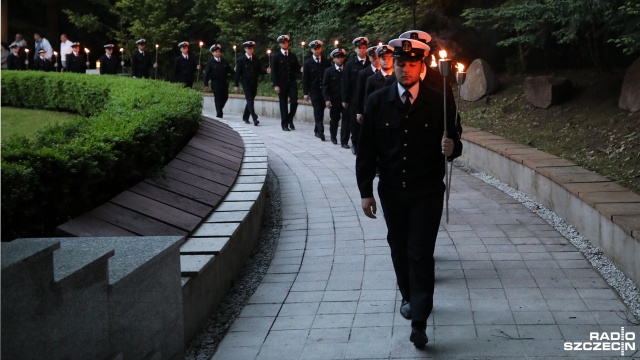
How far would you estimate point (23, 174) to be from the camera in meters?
6.18

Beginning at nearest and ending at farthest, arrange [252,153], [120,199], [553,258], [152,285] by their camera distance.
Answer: [152,285] < [120,199] < [553,258] < [252,153]

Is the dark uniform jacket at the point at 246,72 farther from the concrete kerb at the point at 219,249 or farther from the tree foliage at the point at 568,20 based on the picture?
the concrete kerb at the point at 219,249

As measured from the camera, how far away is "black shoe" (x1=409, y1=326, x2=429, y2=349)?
621 centimetres

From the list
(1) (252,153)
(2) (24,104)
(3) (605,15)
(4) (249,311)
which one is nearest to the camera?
(4) (249,311)

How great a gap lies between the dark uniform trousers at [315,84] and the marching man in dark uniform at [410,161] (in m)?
13.2

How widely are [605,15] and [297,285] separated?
21.0ft

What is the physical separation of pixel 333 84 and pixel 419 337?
1303 centimetres

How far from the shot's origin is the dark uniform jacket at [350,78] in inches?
666

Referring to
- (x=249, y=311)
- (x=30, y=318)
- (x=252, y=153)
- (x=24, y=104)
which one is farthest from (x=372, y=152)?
(x=24, y=104)

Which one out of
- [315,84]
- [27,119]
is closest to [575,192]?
[315,84]

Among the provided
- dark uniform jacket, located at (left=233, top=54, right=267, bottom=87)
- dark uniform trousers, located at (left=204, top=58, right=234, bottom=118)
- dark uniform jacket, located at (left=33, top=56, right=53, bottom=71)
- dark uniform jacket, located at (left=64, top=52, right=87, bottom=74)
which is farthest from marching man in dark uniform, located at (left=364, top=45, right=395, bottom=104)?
dark uniform jacket, located at (left=33, top=56, right=53, bottom=71)

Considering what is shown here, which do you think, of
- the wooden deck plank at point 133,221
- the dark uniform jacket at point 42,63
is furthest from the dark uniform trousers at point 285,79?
the dark uniform jacket at point 42,63

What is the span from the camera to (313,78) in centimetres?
2053

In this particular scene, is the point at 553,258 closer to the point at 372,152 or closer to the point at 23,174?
the point at 372,152
